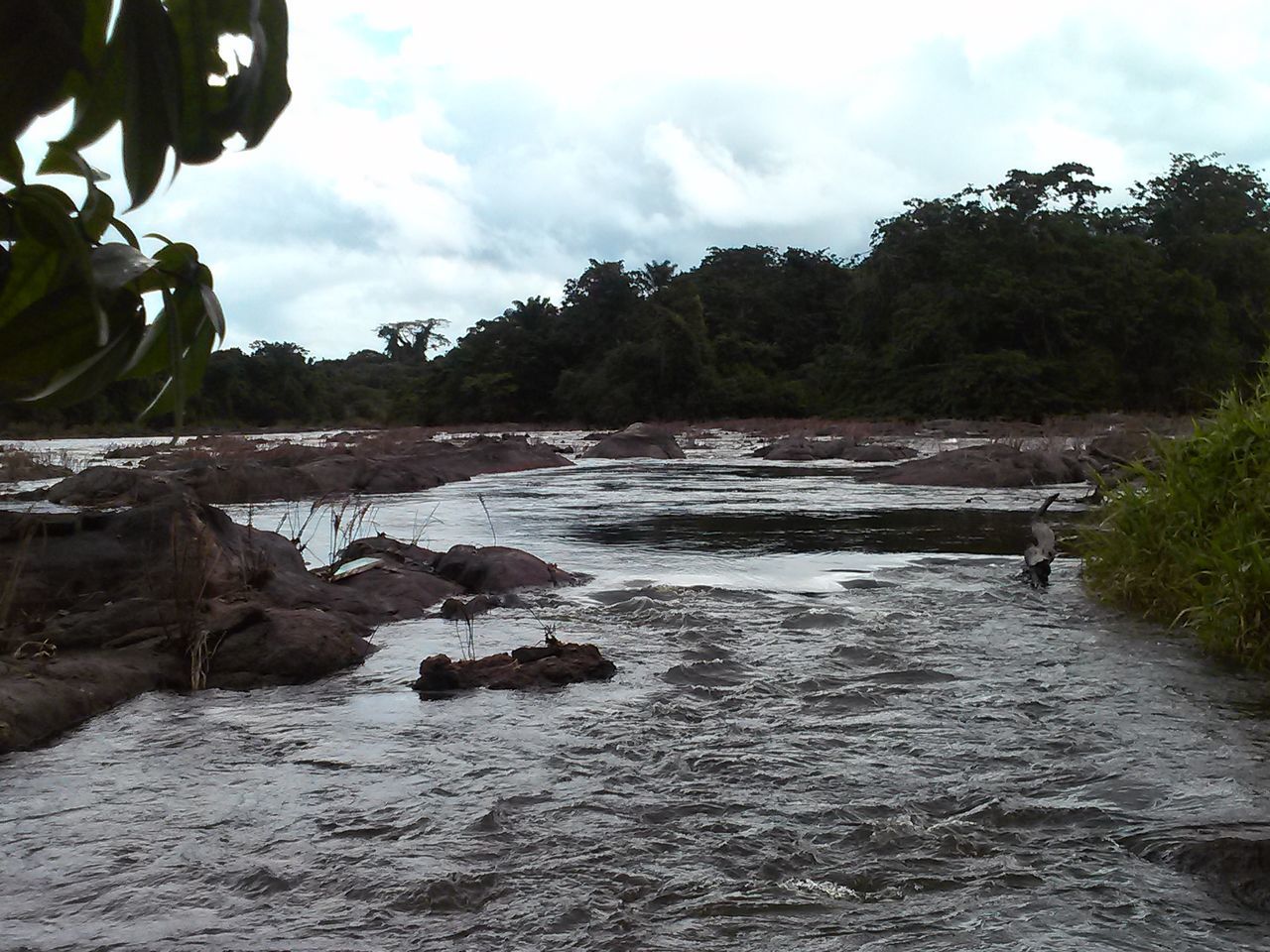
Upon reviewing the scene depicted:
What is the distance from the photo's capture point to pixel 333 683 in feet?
15.3

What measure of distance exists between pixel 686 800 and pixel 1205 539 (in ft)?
12.8

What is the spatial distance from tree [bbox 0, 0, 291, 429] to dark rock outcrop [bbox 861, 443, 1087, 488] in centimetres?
1498

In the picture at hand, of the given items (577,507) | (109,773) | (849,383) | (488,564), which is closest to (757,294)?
(849,383)

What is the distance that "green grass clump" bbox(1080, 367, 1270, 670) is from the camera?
490 cm

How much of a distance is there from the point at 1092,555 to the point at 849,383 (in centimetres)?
3701

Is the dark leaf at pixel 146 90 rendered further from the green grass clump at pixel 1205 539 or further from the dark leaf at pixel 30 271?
the green grass clump at pixel 1205 539

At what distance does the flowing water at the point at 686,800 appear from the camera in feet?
7.84

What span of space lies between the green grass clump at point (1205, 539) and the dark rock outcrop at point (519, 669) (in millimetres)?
2856

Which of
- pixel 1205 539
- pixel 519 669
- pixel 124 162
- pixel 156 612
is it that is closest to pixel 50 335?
pixel 124 162

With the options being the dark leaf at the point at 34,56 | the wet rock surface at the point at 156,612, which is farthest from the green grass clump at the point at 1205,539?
the dark leaf at the point at 34,56

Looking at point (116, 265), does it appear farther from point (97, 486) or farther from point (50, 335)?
point (97, 486)

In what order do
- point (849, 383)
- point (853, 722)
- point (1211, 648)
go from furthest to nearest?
point (849, 383)
point (1211, 648)
point (853, 722)

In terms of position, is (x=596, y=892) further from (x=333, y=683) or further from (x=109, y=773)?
(x=333, y=683)

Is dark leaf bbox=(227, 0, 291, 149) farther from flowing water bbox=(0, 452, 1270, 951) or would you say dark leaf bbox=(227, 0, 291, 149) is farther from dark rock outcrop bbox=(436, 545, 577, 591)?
dark rock outcrop bbox=(436, 545, 577, 591)
